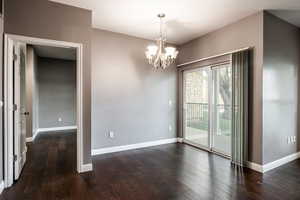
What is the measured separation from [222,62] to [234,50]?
39cm

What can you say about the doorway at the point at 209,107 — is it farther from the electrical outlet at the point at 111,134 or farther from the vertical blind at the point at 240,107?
the electrical outlet at the point at 111,134

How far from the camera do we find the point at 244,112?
10.5ft

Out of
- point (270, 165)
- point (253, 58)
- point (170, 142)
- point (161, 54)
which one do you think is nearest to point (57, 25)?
point (161, 54)

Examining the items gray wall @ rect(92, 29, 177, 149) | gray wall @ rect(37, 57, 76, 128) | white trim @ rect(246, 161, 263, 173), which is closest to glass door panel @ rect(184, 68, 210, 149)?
gray wall @ rect(92, 29, 177, 149)

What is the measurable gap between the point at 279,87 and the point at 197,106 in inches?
71.9

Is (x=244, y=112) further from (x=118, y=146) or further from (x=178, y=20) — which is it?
(x=118, y=146)

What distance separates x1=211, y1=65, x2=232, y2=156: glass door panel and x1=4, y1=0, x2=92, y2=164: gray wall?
279 centimetres

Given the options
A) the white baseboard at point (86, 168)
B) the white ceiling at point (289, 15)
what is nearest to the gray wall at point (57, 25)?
the white baseboard at point (86, 168)

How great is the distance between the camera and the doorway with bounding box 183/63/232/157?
12.6ft

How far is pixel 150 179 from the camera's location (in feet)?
9.14

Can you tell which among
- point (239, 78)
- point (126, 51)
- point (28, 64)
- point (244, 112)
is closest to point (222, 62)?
point (239, 78)

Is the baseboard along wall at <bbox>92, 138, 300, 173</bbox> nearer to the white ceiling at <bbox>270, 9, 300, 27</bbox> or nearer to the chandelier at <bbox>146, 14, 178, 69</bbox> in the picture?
the chandelier at <bbox>146, 14, 178, 69</bbox>

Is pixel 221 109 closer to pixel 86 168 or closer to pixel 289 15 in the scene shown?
pixel 289 15

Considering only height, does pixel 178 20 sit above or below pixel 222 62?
above
